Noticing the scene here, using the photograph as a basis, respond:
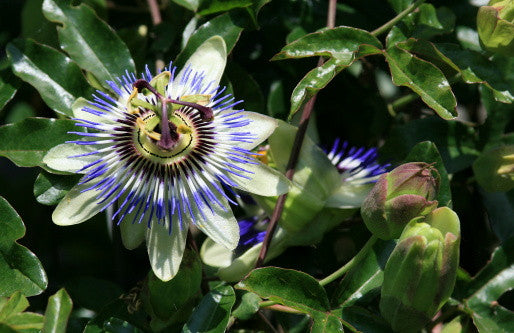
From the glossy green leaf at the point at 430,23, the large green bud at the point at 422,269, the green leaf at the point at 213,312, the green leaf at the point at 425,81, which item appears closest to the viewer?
the large green bud at the point at 422,269

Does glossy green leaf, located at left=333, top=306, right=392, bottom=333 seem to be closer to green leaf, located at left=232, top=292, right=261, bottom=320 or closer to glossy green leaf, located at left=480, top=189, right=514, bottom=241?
green leaf, located at left=232, top=292, right=261, bottom=320

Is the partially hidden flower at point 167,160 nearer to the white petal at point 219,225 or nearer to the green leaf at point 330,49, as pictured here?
the white petal at point 219,225

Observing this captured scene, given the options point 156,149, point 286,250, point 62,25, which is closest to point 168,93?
point 156,149

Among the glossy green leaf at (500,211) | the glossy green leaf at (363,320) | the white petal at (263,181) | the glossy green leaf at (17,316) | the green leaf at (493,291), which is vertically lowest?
the green leaf at (493,291)

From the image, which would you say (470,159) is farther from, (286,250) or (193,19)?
(193,19)

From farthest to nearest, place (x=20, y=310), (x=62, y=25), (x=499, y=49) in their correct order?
(x=62, y=25), (x=499, y=49), (x=20, y=310)

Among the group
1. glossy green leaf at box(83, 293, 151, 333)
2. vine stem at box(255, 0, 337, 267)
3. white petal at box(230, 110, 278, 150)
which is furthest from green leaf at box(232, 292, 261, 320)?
white petal at box(230, 110, 278, 150)

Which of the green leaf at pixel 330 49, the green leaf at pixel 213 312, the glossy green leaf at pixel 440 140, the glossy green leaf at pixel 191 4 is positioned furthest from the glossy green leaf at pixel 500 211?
the glossy green leaf at pixel 191 4
